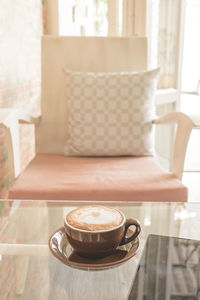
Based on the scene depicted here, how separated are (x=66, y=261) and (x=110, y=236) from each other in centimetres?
9

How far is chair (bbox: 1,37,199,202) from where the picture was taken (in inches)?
44.8

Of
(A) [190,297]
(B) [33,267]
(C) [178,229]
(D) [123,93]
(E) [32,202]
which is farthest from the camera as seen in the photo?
(D) [123,93]

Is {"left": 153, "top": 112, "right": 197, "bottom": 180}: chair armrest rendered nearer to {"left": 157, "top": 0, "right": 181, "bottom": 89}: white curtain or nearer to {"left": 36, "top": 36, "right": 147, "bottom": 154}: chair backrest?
{"left": 36, "top": 36, "right": 147, "bottom": 154}: chair backrest

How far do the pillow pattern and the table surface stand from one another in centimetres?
60

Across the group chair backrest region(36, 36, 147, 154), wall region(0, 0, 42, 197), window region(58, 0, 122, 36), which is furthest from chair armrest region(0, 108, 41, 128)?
window region(58, 0, 122, 36)

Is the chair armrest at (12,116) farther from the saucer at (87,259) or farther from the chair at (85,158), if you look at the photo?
the saucer at (87,259)

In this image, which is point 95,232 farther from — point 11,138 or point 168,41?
point 168,41

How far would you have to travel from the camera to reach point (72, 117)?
5.00ft

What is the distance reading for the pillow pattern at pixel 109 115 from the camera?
1.50m

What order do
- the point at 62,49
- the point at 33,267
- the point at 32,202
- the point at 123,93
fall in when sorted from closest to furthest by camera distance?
the point at 33,267 → the point at 32,202 → the point at 123,93 → the point at 62,49

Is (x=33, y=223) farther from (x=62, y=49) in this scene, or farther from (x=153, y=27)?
(x=153, y=27)

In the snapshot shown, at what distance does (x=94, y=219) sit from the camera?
0.62 m

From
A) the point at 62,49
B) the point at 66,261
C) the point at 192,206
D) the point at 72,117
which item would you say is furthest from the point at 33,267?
the point at 62,49

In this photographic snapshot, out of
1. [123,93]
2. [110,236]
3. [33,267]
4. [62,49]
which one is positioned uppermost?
[62,49]
